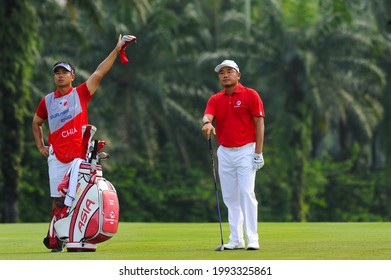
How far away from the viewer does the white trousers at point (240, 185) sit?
1255 centimetres

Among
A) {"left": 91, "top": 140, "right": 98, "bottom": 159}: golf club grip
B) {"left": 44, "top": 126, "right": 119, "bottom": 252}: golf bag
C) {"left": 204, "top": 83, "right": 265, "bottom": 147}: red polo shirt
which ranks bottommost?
{"left": 44, "top": 126, "right": 119, "bottom": 252}: golf bag

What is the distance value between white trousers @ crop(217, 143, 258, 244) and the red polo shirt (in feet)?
0.33

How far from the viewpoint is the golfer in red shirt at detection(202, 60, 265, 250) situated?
1254cm

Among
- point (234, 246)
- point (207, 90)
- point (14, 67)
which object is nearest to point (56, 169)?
point (234, 246)

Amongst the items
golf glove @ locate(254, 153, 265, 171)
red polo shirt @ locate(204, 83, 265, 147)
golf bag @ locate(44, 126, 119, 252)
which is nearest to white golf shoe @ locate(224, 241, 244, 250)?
golf glove @ locate(254, 153, 265, 171)

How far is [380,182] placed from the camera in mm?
62156

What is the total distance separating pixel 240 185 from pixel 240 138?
0.51m

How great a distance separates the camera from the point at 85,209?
1246 cm

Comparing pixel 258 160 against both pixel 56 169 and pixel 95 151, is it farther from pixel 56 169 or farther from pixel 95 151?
pixel 56 169

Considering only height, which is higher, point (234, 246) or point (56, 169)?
point (56, 169)

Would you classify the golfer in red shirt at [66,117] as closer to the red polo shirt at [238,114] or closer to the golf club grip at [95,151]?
the golf club grip at [95,151]

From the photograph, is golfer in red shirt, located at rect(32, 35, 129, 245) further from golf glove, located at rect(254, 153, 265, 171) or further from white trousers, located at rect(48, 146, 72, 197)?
golf glove, located at rect(254, 153, 265, 171)

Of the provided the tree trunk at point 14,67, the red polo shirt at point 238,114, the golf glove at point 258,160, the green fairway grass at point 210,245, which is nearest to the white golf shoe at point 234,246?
the green fairway grass at point 210,245
